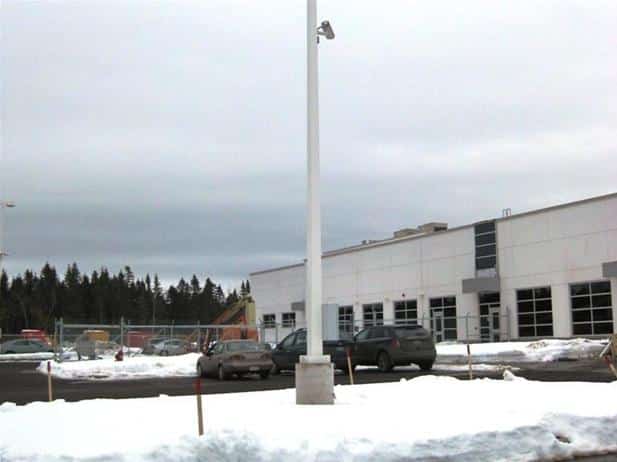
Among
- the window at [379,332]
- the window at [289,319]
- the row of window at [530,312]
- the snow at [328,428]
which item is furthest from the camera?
the window at [289,319]

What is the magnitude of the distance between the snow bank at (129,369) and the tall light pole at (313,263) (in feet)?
56.8

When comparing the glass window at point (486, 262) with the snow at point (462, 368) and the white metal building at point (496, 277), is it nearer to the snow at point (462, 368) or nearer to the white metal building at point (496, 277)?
the white metal building at point (496, 277)

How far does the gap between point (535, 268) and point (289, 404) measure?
33.2 meters

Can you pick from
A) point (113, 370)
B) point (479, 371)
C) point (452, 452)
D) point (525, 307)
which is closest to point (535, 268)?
point (525, 307)

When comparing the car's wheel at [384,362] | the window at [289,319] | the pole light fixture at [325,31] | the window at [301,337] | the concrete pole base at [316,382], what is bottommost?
the car's wheel at [384,362]

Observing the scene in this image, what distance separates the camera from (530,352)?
34.9m

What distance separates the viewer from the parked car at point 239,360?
86.5 feet

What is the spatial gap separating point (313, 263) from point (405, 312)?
42008 mm

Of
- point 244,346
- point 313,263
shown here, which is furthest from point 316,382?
point 244,346

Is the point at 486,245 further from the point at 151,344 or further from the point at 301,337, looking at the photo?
the point at 301,337

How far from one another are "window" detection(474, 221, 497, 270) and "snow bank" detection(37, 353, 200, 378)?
20181 mm

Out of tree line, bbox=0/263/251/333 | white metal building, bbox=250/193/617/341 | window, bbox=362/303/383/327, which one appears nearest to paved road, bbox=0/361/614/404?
white metal building, bbox=250/193/617/341

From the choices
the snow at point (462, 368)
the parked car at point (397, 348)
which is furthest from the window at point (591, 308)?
the parked car at point (397, 348)

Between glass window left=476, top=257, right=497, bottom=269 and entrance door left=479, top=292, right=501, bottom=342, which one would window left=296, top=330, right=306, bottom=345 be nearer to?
entrance door left=479, top=292, right=501, bottom=342
